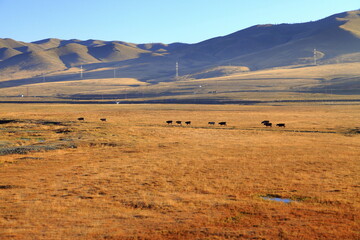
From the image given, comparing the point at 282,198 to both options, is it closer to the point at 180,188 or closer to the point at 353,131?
the point at 180,188

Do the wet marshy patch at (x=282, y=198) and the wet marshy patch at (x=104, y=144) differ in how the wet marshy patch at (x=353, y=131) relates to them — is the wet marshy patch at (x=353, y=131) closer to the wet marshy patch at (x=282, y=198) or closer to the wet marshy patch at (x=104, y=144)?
the wet marshy patch at (x=104, y=144)

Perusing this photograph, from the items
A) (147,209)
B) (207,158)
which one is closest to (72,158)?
(207,158)

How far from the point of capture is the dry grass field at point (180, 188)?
16.8 m

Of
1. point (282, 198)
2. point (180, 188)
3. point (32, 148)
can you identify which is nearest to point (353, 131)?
point (282, 198)

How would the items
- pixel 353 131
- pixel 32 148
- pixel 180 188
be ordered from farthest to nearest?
pixel 353 131 < pixel 32 148 < pixel 180 188

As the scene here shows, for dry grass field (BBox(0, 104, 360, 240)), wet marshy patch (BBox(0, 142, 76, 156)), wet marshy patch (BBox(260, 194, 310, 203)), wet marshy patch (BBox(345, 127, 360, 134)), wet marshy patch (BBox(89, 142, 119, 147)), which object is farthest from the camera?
wet marshy patch (BBox(345, 127, 360, 134))

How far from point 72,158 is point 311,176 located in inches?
721

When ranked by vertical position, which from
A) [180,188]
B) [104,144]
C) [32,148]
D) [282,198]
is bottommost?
[282,198]

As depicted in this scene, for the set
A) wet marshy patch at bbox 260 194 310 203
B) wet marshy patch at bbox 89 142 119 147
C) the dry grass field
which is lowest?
wet marshy patch at bbox 260 194 310 203

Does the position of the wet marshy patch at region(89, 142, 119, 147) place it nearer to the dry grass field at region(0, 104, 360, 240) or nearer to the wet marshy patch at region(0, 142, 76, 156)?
the dry grass field at region(0, 104, 360, 240)

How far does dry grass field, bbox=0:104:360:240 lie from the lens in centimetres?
1681

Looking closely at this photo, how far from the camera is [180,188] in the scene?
23344 mm

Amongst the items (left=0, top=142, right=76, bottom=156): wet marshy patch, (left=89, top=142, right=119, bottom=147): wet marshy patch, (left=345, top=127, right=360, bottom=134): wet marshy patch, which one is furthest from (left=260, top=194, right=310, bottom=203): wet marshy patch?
(left=345, top=127, right=360, bottom=134): wet marshy patch

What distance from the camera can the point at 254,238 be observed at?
51.3 feet
